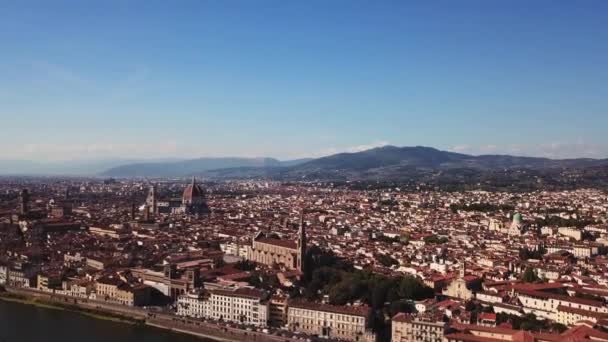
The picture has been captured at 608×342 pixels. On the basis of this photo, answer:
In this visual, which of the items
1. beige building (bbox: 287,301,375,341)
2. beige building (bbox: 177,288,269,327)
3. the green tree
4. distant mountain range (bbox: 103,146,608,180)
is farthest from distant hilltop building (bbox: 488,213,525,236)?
distant mountain range (bbox: 103,146,608,180)

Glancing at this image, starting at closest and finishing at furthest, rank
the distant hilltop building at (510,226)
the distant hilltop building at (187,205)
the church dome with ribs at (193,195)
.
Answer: the distant hilltop building at (510,226), the distant hilltop building at (187,205), the church dome with ribs at (193,195)

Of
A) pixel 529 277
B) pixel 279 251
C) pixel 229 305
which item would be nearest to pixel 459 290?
pixel 529 277

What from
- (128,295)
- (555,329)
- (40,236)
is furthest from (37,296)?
(555,329)

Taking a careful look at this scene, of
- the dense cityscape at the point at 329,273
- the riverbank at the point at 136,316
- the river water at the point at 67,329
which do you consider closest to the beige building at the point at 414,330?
the dense cityscape at the point at 329,273

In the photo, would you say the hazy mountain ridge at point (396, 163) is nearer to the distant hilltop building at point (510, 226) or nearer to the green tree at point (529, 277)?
the distant hilltop building at point (510, 226)

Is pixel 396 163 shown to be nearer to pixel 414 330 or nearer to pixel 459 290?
pixel 459 290

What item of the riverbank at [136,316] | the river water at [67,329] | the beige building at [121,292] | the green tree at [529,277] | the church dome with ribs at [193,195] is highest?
the church dome with ribs at [193,195]

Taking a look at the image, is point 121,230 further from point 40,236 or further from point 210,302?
point 210,302

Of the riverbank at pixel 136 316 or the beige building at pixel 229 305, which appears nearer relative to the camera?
the riverbank at pixel 136 316
